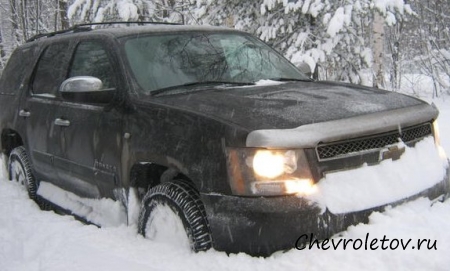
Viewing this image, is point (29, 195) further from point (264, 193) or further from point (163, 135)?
point (264, 193)

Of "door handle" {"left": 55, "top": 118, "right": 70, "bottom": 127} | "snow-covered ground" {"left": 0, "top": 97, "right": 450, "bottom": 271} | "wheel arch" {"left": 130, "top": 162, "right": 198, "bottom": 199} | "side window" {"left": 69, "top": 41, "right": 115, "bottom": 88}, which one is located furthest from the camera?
"door handle" {"left": 55, "top": 118, "right": 70, "bottom": 127}

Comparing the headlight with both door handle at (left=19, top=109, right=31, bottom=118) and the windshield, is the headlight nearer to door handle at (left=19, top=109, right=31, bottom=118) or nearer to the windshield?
the windshield

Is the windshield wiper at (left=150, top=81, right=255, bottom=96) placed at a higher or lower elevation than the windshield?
lower

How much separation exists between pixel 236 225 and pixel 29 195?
10.8 feet

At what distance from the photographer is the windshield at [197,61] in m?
3.68

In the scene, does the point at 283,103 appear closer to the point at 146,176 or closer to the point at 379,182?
the point at 379,182

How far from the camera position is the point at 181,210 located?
3.02 meters

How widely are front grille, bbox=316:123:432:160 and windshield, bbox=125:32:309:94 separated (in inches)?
49.1

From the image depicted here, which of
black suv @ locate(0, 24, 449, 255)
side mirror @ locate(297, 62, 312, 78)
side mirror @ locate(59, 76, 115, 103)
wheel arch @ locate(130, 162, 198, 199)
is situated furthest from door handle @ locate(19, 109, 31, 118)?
side mirror @ locate(297, 62, 312, 78)

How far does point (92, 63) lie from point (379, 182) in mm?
2580

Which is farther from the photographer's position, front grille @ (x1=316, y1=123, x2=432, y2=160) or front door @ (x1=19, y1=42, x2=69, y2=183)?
front door @ (x1=19, y1=42, x2=69, y2=183)

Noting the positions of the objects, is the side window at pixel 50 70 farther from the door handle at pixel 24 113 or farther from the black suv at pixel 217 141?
the door handle at pixel 24 113

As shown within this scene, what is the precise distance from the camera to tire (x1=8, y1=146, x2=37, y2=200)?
204 inches

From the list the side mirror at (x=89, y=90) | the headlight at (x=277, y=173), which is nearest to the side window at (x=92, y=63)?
the side mirror at (x=89, y=90)
